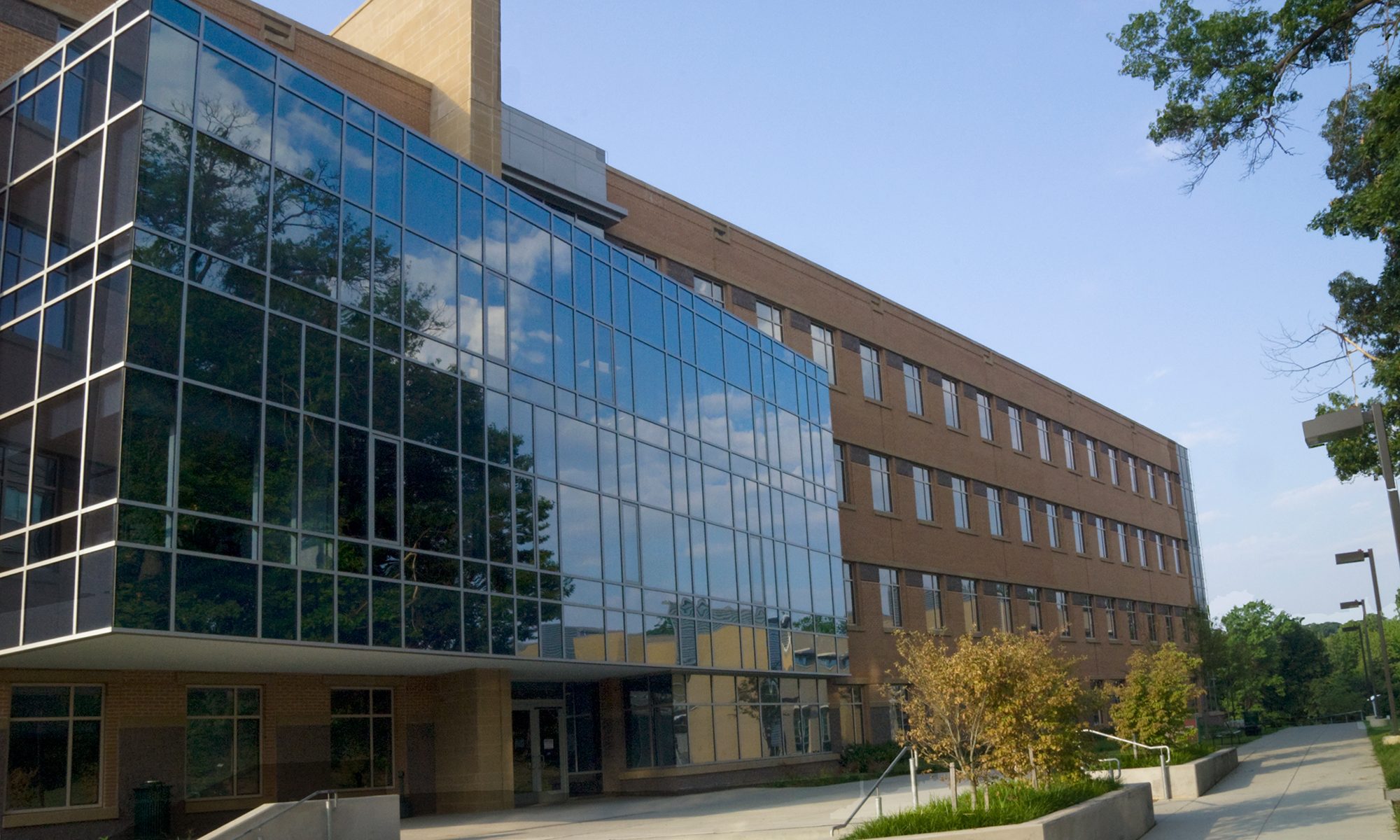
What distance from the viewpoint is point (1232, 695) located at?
80.7m

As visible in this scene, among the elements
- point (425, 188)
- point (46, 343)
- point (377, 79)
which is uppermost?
point (377, 79)

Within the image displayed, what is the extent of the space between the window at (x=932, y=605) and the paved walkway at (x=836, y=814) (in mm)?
12277

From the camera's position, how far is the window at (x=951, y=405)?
47406 mm

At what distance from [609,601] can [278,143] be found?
1105 cm

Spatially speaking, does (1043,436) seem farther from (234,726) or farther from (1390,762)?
(234,726)

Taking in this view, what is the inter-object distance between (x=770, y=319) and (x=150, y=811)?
2427 centimetres

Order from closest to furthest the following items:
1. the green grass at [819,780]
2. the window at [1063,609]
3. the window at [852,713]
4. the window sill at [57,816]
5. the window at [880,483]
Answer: the window sill at [57,816] < the green grass at [819,780] < the window at [852,713] < the window at [880,483] < the window at [1063,609]

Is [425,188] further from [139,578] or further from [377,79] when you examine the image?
[139,578]

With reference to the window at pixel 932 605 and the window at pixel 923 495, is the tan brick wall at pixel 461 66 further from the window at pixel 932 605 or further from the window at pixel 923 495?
the window at pixel 932 605

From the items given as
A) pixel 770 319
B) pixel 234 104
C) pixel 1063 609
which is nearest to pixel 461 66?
pixel 234 104

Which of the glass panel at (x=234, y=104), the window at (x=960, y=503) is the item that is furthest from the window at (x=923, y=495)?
the glass panel at (x=234, y=104)

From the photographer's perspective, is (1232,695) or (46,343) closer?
(46,343)

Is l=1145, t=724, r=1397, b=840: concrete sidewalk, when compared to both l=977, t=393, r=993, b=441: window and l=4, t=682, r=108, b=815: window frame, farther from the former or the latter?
l=977, t=393, r=993, b=441: window

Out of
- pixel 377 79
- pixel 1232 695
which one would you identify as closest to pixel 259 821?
pixel 377 79
